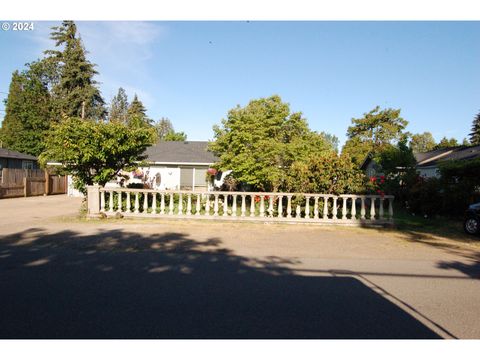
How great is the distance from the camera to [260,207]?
10109 millimetres

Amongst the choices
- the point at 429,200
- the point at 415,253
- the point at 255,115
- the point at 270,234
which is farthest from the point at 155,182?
the point at 415,253

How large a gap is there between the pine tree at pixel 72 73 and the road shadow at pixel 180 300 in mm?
40916

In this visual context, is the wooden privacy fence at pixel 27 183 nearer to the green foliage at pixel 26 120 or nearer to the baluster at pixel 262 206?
the baluster at pixel 262 206

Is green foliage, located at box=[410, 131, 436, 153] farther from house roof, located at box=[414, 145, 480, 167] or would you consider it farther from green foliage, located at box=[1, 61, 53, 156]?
green foliage, located at box=[1, 61, 53, 156]

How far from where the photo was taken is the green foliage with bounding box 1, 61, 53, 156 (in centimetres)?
4275

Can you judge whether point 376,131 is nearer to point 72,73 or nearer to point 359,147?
point 359,147

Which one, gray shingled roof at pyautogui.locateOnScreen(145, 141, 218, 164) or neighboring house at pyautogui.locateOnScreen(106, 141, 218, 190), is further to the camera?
gray shingled roof at pyautogui.locateOnScreen(145, 141, 218, 164)

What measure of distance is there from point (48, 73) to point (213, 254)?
52.8 m

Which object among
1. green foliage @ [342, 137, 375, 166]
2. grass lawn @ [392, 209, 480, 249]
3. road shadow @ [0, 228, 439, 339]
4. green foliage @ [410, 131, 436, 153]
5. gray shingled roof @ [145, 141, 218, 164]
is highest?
green foliage @ [410, 131, 436, 153]

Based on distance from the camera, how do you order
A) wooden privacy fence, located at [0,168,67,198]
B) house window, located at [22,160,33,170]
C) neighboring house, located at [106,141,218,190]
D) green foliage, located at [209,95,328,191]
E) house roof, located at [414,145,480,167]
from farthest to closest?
1. house window, located at [22,160,33,170]
2. neighboring house, located at [106,141,218,190]
3. wooden privacy fence, located at [0,168,67,198]
4. house roof, located at [414,145,480,167]
5. green foliage, located at [209,95,328,191]

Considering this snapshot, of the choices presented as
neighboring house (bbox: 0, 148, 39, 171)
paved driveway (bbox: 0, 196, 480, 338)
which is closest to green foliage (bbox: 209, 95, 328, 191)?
paved driveway (bbox: 0, 196, 480, 338)

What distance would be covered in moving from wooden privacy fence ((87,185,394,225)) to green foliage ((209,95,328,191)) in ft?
8.65

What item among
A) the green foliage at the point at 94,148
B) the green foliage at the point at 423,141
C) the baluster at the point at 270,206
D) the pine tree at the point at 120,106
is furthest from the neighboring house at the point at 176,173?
the green foliage at the point at 423,141

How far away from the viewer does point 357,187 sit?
33.0 ft
